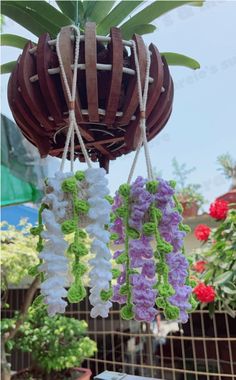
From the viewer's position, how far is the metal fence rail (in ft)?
6.81

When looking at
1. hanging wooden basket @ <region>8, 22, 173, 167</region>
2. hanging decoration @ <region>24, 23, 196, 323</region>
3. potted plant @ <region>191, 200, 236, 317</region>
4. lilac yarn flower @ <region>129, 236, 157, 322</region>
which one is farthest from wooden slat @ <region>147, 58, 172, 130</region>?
potted plant @ <region>191, 200, 236, 317</region>

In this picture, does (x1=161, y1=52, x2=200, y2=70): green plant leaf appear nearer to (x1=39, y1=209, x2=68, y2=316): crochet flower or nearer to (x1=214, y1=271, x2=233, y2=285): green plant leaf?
(x1=39, y1=209, x2=68, y2=316): crochet flower

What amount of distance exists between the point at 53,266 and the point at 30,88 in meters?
0.25

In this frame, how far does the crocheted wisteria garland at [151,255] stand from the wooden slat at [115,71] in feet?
0.39

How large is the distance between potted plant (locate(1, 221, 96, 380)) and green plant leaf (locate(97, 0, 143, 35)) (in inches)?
58.6

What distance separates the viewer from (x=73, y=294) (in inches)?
13.2

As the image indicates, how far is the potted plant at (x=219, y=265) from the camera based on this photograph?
1.34 meters

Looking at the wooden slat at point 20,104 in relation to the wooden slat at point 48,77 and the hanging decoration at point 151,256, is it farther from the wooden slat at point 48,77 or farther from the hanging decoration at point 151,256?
the hanging decoration at point 151,256

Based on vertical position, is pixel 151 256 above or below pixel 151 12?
below

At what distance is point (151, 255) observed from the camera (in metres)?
0.38

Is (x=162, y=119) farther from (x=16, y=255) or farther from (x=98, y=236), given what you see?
(x=16, y=255)

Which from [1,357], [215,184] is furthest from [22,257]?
[215,184]

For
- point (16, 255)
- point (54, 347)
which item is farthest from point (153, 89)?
point (54, 347)

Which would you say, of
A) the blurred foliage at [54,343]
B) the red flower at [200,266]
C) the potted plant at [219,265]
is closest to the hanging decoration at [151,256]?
the potted plant at [219,265]
